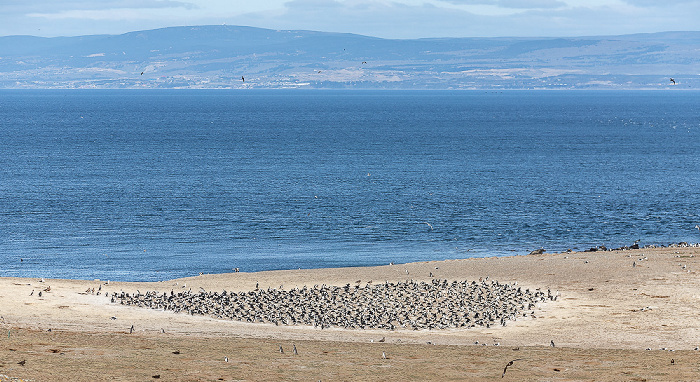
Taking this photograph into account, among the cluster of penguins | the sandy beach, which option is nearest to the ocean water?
the sandy beach

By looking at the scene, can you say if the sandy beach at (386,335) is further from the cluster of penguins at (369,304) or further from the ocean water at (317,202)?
the ocean water at (317,202)

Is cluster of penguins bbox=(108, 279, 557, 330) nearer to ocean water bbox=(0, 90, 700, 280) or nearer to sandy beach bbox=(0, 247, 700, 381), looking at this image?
sandy beach bbox=(0, 247, 700, 381)

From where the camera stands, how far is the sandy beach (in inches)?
658

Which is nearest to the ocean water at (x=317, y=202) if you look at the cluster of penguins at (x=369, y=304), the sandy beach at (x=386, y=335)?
the sandy beach at (x=386, y=335)

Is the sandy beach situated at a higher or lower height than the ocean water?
higher

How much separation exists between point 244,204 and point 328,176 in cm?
2053

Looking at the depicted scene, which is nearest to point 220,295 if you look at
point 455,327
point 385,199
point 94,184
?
point 455,327

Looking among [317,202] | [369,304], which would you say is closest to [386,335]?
[369,304]

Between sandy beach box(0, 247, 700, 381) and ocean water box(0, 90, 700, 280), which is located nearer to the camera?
sandy beach box(0, 247, 700, 381)

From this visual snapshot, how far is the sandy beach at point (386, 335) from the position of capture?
16719 millimetres

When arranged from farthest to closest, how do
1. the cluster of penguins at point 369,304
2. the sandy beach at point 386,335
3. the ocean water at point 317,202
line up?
the ocean water at point 317,202, the cluster of penguins at point 369,304, the sandy beach at point 386,335

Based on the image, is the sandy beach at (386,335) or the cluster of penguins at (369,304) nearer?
the sandy beach at (386,335)

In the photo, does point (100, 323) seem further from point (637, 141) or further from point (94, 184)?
point (637, 141)

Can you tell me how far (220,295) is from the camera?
29812 millimetres
